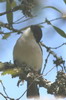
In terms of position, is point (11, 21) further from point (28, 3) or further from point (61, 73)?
point (61, 73)

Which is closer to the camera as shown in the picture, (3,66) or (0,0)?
(0,0)

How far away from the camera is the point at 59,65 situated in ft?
5.07

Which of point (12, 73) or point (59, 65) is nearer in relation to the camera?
point (12, 73)

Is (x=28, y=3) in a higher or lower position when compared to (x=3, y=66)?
higher

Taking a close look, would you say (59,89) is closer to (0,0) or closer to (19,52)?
(0,0)

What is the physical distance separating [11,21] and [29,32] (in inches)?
47.9

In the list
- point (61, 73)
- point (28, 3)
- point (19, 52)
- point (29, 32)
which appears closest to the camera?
point (28, 3)

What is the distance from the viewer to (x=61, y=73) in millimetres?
1404

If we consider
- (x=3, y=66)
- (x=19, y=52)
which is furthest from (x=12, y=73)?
(x=19, y=52)

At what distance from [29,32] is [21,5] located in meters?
1.52

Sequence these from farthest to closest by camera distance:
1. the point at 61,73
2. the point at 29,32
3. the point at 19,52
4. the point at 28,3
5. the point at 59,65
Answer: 1. the point at 29,32
2. the point at 19,52
3. the point at 59,65
4. the point at 61,73
5. the point at 28,3

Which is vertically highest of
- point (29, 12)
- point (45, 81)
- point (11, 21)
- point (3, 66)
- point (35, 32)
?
point (29, 12)

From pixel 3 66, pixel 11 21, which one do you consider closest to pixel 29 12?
pixel 11 21

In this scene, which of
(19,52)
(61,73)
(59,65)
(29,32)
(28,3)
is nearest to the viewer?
(28,3)
